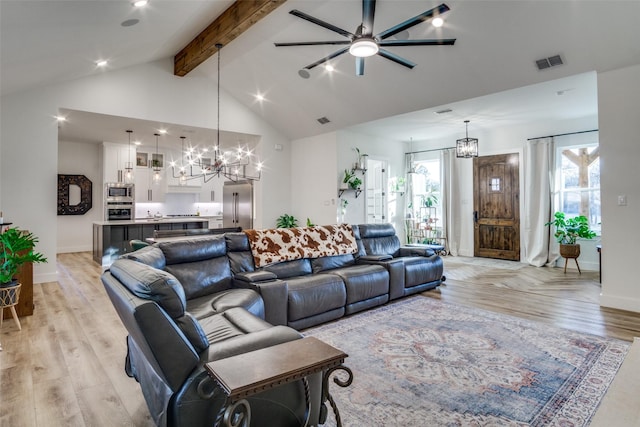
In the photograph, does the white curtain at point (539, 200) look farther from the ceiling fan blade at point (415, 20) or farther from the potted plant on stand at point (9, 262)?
the potted plant on stand at point (9, 262)

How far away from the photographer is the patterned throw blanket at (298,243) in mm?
3861

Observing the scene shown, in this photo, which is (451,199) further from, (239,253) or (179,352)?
(179,352)

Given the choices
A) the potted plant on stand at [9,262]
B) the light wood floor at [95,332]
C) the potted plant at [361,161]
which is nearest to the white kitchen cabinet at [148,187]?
the light wood floor at [95,332]

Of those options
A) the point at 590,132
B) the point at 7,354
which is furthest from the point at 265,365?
the point at 590,132

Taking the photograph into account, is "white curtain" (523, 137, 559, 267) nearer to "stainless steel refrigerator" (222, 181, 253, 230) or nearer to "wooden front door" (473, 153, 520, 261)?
"wooden front door" (473, 153, 520, 261)

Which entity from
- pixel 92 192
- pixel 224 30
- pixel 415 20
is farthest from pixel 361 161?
pixel 92 192

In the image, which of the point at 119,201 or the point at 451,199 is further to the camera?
the point at 119,201

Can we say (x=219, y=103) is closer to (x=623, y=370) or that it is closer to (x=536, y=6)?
(x=536, y=6)

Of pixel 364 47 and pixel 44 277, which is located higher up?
→ pixel 364 47

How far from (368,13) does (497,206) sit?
6.19 meters

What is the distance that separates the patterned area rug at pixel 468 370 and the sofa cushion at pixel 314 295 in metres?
0.20

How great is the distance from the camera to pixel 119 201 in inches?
340

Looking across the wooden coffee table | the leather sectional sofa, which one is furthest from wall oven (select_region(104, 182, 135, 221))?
the wooden coffee table

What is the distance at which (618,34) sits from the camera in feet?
11.8
